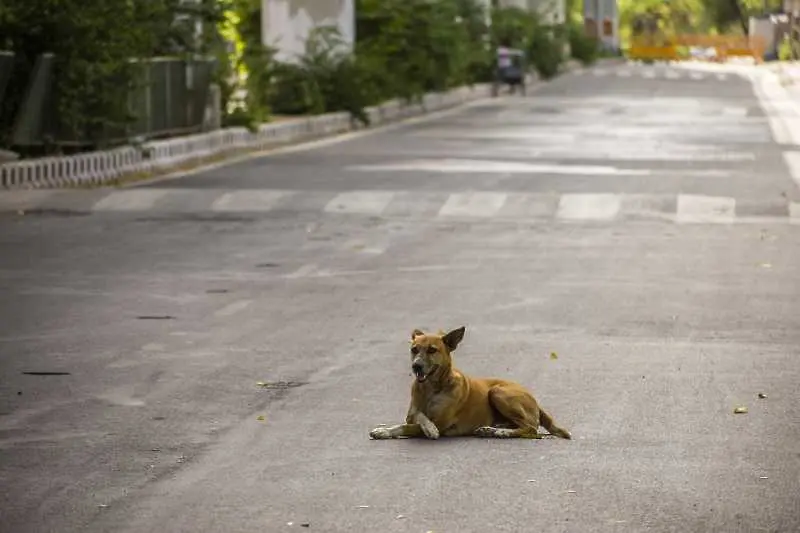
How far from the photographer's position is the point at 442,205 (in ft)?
85.6

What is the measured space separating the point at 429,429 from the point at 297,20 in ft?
131

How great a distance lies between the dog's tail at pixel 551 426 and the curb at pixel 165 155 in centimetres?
1763

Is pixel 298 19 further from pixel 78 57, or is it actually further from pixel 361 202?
pixel 361 202

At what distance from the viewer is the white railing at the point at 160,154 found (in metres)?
28.0

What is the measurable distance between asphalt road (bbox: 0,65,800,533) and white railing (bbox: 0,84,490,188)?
1301 mm

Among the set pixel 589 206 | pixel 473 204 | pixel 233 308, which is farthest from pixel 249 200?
pixel 233 308

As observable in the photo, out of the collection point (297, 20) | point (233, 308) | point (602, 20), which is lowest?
point (602, 20)

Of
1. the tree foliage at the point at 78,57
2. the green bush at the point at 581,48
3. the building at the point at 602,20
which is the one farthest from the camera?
the building at the point at 602,20

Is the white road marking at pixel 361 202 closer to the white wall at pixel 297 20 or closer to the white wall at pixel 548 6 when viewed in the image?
the white wall at pixel 297 20

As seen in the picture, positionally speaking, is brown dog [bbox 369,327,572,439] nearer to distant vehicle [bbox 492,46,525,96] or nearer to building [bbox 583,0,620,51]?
distant vehicle [bbox 492,46,525,96]

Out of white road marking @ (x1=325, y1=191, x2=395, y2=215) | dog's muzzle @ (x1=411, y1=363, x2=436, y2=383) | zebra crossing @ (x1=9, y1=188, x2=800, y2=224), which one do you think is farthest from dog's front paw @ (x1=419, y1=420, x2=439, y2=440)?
white road marking @ (x1=325, y1=191, x2=395, y2=215)

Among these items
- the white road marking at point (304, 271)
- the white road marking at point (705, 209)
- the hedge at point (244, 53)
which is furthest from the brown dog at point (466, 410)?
the hedge at point (244, 53)

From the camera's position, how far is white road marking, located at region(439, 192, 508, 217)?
2514 cm

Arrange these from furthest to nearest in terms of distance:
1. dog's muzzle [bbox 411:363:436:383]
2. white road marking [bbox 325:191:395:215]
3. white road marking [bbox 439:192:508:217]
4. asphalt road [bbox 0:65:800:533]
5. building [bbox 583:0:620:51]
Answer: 1. building [bbox 583:0:620:51]
2. white road marking [bbox 325:191:395:215]
3. white road marking [bbox 439:192:508:217]
4. dog's muzzle [bbox 411:363:436:383]
5. asphalt road [bbox 0:65:800:533]
